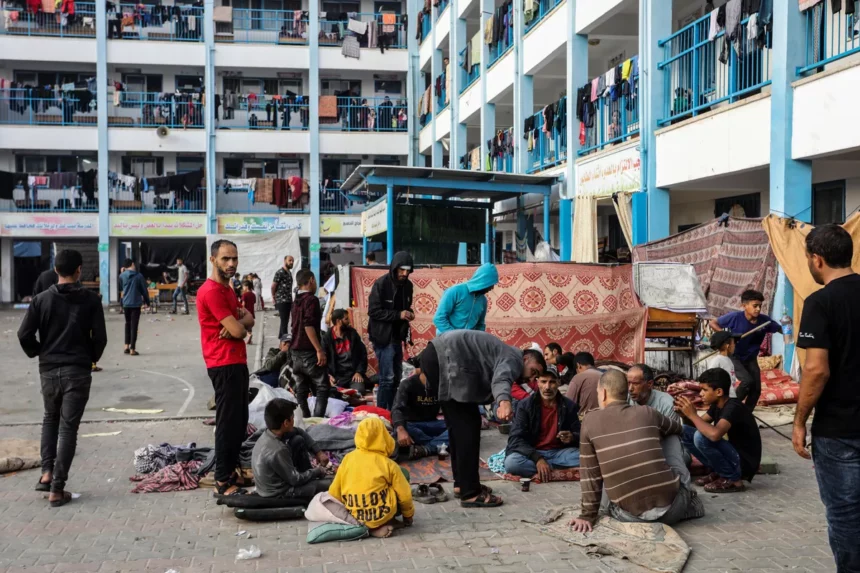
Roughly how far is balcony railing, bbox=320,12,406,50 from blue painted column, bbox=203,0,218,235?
170 inches

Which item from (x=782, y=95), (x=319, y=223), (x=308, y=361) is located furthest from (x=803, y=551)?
(x=319, y=223)

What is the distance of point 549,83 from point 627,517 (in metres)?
18.7

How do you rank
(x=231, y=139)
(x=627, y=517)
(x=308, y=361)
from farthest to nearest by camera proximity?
1. (x=231, y=139)
2. (x=308, y=361)
3. (x=627, y=517)

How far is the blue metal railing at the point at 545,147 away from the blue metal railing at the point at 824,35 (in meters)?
8.08

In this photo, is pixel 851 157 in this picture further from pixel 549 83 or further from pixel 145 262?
pixel 145 262

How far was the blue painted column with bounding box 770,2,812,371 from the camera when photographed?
10133 millimetres

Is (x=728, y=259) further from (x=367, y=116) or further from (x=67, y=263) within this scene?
(x=367, y=116)

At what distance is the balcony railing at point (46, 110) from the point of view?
3108 centimetres

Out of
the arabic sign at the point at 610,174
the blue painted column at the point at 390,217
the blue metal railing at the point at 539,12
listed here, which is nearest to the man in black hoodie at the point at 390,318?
the blue painted column at the point at 390,217

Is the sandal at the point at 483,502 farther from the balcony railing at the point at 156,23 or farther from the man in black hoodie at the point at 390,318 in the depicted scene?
the balcony railing at the point at 156,23

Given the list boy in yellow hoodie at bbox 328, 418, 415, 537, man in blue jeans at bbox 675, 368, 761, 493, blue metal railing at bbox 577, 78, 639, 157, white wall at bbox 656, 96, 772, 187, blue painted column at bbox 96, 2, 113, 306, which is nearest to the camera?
boy in yellow hoodie at bbox 328, 418, 415, 537

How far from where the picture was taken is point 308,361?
28.7 feet

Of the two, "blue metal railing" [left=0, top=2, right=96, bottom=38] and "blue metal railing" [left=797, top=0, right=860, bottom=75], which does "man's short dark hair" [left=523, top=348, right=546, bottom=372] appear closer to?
"blue metal railing" [left=797, top=0, right=860, bottom=75]

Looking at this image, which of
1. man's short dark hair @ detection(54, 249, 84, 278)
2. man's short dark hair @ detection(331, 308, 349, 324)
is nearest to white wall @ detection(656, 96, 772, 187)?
man's short dark hair @ detection(331, 308, 349, 324)
